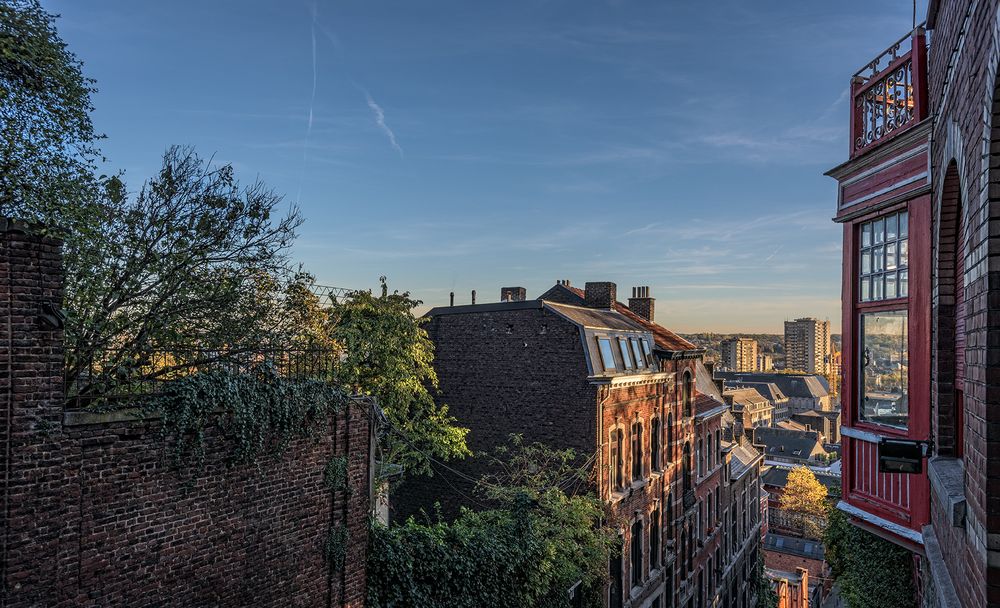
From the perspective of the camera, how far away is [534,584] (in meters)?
14.6

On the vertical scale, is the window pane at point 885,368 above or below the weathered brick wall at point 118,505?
above

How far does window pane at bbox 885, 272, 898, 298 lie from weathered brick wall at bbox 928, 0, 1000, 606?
3410 mm

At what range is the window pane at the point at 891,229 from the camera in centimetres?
798

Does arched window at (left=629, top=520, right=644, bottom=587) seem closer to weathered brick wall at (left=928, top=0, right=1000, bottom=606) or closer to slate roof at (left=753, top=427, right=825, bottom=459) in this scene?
weathered brick wall at (left=928, top=0, right=1000, bottom=606)

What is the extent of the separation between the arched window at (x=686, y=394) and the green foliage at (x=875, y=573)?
13730 mm

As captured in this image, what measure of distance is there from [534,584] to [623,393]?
23.8 ft

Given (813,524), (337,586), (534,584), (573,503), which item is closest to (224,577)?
(337,586)

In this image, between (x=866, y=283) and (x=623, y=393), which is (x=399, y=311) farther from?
(x=866, y=283)

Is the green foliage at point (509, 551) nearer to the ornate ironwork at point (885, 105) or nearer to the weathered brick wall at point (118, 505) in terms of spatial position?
the weathered brick wall at point (118, 505)

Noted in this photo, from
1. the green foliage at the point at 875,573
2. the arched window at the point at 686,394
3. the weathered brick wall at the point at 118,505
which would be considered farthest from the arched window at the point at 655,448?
the weathered brick wall at the point at 118,505

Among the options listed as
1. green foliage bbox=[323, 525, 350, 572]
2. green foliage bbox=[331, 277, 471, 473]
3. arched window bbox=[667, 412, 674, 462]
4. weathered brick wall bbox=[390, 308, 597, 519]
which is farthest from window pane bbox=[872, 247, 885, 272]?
arched window bbox=[667, 412, 674, 462]

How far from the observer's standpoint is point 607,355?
1927 cm

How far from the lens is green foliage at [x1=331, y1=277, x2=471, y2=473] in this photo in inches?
757

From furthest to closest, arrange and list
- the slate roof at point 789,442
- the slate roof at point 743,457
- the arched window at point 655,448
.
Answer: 1. the slate roof at point 789,442
2. the slate roof at point 743,457
3. the arched window at point 655,448
